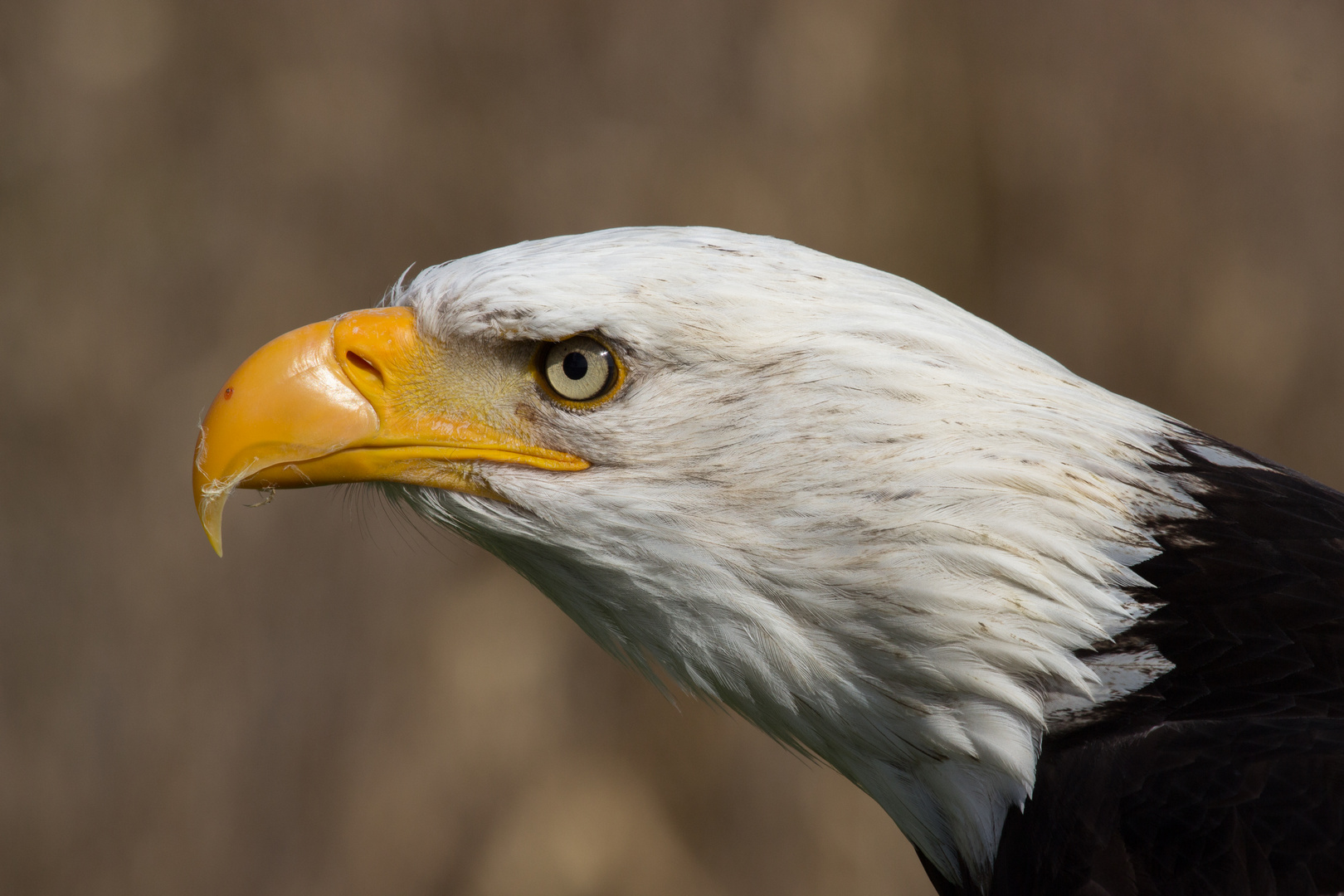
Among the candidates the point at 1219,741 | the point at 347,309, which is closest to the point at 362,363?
the point at 1219,741

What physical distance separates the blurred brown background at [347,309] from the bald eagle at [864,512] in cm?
287

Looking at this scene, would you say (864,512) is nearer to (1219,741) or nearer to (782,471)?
(782,471)

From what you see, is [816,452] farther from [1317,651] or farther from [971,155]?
[971,155]

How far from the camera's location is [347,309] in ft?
15.2

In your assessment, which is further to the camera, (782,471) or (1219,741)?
(782,471)

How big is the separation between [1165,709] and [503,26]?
Result: 399cm

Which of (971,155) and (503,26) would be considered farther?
(971,155)

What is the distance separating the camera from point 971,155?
18.2 feet

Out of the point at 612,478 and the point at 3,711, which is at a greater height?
the point at 612,478

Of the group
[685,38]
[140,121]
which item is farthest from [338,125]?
[685,38]

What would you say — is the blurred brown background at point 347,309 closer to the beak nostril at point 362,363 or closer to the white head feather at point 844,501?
the beak nostril at point 362,363

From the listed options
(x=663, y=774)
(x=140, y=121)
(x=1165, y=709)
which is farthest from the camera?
(x=663, y=774)

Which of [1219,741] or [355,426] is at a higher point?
[355,426]

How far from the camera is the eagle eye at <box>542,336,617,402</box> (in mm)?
1858
